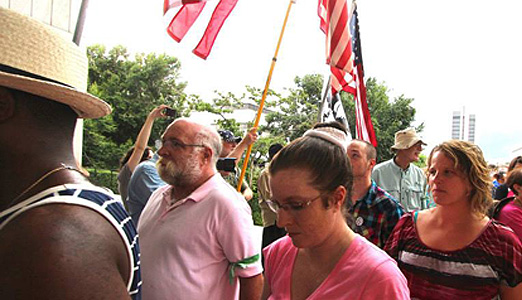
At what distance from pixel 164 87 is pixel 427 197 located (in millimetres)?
19438

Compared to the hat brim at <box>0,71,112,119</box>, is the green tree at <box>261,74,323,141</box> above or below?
below

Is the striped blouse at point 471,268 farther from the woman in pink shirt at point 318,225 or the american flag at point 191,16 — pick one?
the american flag at point 191,16

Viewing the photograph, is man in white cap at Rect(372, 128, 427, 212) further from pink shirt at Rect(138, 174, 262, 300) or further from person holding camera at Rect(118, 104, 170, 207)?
pink shirt at Rect(138, 174, 262, 300)

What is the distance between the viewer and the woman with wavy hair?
2160 millimetres

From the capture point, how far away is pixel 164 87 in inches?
896

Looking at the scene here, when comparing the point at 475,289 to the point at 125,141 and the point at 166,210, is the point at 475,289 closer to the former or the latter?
the point at 166,210

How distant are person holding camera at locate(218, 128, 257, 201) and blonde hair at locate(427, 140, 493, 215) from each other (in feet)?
6.55

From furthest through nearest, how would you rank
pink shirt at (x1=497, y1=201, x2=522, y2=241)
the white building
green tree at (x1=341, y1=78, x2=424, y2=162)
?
the white building < green tree at (x1=341, y1=78, x2=424, y2=162) < pink shirt at (x1=497, y1=201, x2=522, y2=241)

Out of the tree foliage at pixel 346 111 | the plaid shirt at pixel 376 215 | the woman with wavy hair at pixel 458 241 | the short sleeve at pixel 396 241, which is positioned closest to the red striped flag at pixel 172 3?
the plaid shirt at pixel 376 215

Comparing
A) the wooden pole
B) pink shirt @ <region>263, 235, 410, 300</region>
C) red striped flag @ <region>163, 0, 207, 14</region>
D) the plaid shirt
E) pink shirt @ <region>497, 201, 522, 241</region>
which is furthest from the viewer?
the wooden pole

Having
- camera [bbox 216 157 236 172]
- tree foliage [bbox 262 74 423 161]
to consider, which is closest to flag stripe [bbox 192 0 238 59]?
camera [bbox 216 157 236 172]

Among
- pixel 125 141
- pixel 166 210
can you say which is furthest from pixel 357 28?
pixel 125 141

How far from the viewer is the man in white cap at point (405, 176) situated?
5.20m

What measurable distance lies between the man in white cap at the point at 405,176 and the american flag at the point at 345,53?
1.26 feet
